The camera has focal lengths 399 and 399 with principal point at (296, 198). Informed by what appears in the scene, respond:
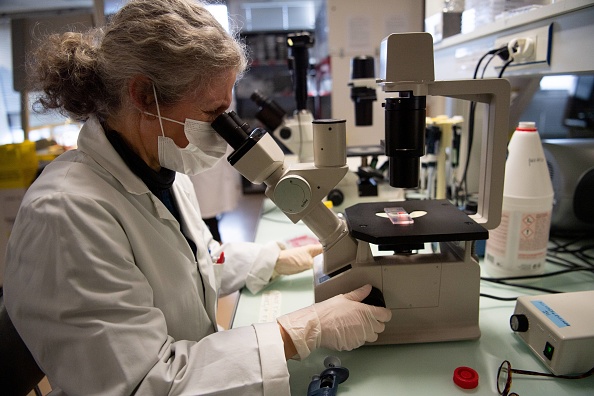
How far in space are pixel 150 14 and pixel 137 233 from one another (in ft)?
1.40

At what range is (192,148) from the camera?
2.93 ft

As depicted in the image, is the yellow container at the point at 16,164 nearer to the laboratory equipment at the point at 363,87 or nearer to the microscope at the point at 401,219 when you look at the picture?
the laboratory equipment at the point at 363,87

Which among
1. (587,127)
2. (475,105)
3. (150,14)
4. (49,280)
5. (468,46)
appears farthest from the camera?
(587,127)

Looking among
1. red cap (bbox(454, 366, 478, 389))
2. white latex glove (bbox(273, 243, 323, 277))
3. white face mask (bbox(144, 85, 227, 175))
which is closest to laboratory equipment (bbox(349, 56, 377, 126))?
white latex glove (bbox(273, 243, 323, 277))

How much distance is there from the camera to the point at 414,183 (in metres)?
0.83

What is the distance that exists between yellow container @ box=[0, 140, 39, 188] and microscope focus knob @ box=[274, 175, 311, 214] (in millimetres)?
2881

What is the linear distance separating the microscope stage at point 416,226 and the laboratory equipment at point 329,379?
0.82 ft

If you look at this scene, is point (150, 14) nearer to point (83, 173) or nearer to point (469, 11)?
point (83, 173)

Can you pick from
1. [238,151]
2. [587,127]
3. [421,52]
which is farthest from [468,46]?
[238,151]

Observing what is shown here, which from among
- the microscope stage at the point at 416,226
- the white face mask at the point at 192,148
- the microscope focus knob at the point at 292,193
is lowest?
the microscope stage at the point at 416,226

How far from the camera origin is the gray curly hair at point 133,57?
0.77 m

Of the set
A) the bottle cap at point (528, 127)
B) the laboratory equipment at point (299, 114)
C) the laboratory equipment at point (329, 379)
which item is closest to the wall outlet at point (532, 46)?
the bottle cap at point (528, 127)

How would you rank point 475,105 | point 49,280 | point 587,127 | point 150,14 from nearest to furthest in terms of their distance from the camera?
point 49,280 < point 150,14 < point 475,105 < point 587,127

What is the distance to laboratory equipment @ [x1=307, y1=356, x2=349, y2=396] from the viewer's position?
0.69 meters
